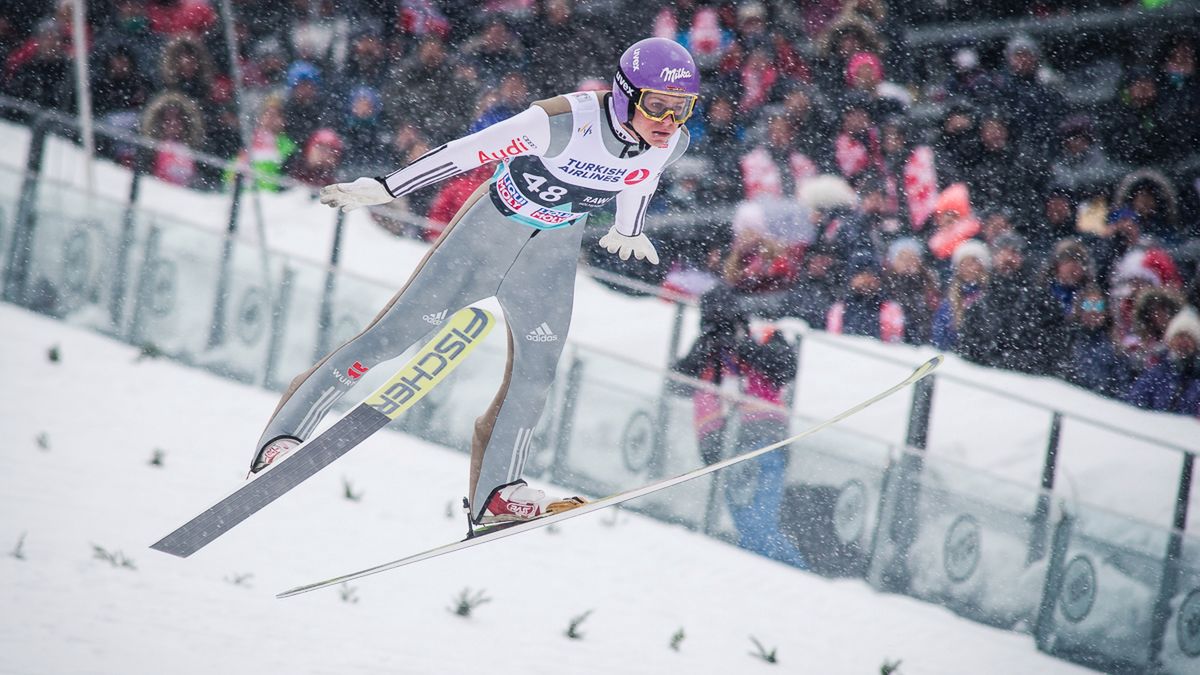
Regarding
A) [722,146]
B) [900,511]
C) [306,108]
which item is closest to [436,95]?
[306,108]

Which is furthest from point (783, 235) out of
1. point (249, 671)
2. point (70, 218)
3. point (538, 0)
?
point (70, 218)

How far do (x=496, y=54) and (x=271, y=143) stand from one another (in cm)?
165

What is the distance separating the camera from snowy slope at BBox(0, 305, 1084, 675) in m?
5.05

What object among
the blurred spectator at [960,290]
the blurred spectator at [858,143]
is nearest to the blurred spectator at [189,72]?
the blurred spectator at [858,143]

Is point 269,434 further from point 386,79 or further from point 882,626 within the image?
point 386,79

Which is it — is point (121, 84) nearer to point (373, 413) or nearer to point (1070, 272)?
point (373, 413)

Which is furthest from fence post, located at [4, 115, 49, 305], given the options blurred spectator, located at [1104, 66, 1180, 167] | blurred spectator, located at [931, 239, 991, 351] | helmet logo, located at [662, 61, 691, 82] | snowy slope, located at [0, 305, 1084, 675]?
blurred spectator, located at [1104, 66, 1180, 167]

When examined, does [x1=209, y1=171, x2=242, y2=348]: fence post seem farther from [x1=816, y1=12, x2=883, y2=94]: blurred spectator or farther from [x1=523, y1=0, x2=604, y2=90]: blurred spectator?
[x1=816, y1=12, x2=883, y2=94]: blurred spectator

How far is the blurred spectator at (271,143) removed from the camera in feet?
28.1

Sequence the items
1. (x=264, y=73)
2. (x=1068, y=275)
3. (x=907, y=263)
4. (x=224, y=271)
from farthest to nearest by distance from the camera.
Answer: (x=264, y=73) → (x=224, y=271) → (x=907, y=263) → (x=1068, y=275)

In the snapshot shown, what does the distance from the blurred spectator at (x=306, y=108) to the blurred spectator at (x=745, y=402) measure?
335cm

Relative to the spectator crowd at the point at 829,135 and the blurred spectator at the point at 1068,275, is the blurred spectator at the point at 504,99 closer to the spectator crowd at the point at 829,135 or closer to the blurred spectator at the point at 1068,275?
the spectator crowd at the point at 829,135

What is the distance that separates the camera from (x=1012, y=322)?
A: 277 inches

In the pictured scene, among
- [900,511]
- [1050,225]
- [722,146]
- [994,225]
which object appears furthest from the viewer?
[722,146]
